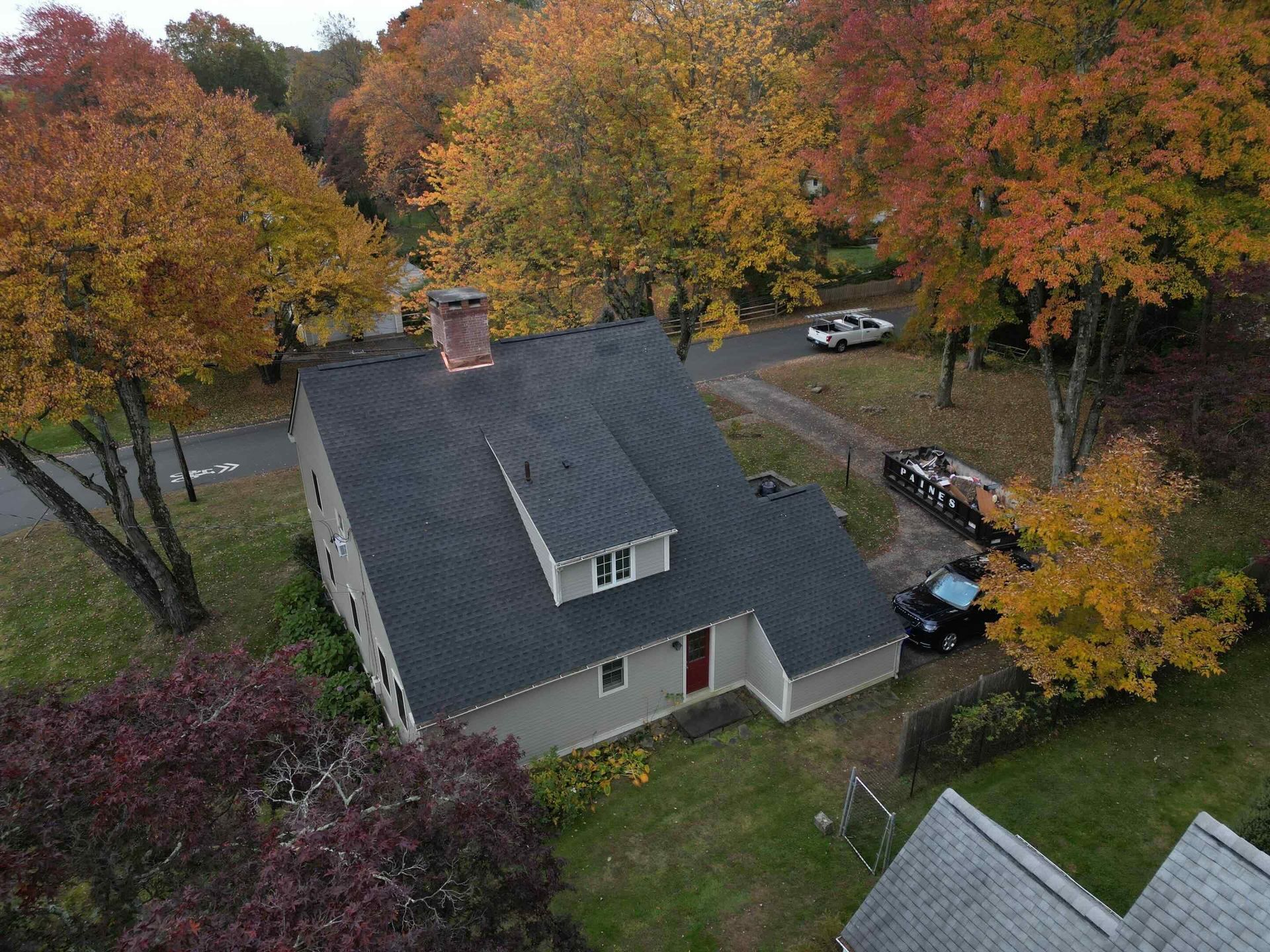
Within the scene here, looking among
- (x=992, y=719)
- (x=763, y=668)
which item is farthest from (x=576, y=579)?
(x=992, y=719)

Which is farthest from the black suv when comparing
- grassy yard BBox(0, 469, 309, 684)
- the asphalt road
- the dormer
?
the asphalt road

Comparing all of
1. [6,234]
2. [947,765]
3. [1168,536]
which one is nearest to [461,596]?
[947,765]

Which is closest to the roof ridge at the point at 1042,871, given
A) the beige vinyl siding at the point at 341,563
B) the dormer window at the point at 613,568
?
the dormer window at the point at 613,568

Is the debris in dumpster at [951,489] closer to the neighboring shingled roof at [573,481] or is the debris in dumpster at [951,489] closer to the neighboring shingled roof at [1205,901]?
the neighboring shingled roof at [573,481]

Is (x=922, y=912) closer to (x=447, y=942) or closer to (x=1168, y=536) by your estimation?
(x=447, y=942)

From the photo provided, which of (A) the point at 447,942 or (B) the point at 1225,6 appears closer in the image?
(A) the point at 447,942
